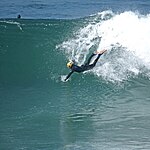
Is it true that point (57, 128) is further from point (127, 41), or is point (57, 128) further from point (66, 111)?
point (127, 41)

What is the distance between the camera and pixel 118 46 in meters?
15.1

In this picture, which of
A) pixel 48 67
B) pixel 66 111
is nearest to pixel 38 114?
pixel 66 111

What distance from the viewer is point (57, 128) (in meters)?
10.7

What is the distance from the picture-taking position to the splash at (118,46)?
46.3 ft

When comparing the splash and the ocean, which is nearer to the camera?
the ocean

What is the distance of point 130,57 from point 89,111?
3.61 m

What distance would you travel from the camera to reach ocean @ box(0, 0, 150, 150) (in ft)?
33.4

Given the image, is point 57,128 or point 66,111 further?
point 66,111

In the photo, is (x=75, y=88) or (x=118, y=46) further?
(x=118, y=46)

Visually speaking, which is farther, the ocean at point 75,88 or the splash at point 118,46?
the splash at point 118,46

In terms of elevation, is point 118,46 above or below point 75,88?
above

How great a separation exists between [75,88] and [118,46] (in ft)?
9.05

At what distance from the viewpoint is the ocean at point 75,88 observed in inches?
400

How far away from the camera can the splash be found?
46.3 feet
